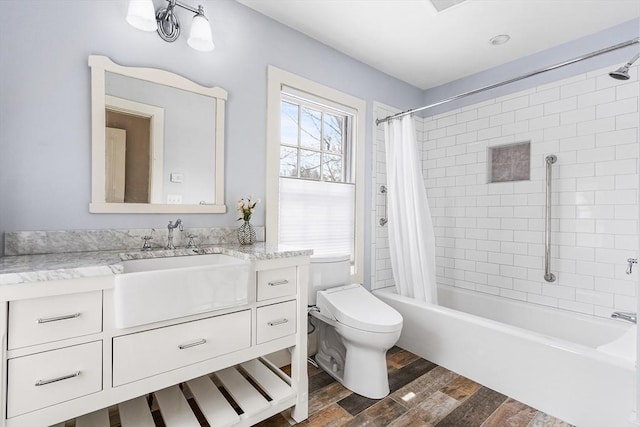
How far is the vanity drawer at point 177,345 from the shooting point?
1115 mm

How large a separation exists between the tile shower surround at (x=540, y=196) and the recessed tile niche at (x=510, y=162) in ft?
0.15

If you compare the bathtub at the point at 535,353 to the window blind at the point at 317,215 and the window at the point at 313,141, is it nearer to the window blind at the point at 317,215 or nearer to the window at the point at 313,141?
the window blind at the point at 317,215

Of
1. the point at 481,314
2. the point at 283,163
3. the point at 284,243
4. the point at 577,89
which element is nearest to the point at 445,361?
the point at 481,314

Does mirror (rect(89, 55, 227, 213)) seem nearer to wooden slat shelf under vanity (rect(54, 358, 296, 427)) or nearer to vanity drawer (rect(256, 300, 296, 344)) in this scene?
vanity drawer (rect(256, 300, 296, 344))

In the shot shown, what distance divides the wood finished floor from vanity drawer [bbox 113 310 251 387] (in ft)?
1.87

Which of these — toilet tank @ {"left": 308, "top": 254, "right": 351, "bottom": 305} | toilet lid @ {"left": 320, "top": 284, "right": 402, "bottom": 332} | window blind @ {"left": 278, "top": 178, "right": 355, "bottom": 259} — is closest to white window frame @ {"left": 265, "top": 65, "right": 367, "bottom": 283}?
window blind @ {"left": 278, "top": 178, "right": 355, "bottom": 259}

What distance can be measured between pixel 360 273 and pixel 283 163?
3.70ft

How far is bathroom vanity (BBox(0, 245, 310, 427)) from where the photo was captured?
961mm

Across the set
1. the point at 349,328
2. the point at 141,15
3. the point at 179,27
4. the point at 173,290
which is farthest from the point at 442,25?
the point at 173,290

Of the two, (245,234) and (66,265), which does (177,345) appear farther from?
(245,234)

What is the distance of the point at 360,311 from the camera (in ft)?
6.23

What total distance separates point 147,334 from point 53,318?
288mm

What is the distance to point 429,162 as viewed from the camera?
3.27m

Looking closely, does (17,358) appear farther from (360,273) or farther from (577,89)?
(577,89)
